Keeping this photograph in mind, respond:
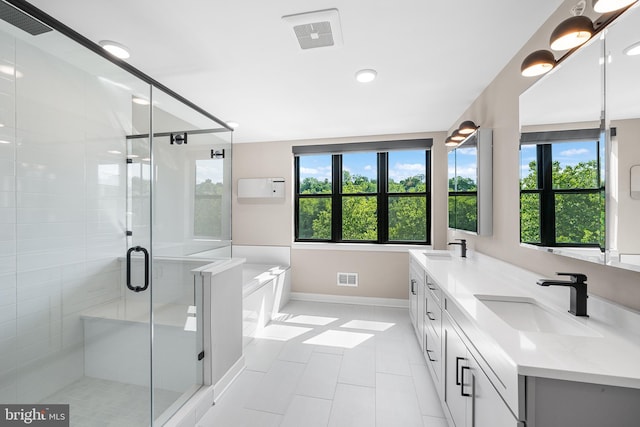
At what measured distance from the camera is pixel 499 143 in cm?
218

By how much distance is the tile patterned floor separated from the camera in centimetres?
179

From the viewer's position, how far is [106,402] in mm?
1572

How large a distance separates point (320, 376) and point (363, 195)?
2602 mm

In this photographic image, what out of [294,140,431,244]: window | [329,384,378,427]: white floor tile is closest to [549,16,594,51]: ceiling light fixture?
[329,384,378,427]: white floor tile

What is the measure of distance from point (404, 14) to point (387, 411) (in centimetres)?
252

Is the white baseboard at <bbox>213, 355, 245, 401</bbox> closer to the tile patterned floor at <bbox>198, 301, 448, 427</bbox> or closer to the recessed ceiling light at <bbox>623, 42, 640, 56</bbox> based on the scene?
the tile patterned floor at <bbox>198, 301, 448, 427</bbox>

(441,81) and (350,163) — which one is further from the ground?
(441,81)

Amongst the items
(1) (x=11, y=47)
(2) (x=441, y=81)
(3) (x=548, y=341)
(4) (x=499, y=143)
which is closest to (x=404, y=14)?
(2) (x=441, y=81)

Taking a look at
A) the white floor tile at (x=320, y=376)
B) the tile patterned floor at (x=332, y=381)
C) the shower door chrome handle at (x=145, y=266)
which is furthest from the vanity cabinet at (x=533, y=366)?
the shower door chrome handle at (x=145, y=266)

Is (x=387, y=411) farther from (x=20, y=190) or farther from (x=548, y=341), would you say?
(x=20, y=190)

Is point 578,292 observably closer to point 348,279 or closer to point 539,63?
point 539,63

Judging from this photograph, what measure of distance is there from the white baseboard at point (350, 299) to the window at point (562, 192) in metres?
2.39

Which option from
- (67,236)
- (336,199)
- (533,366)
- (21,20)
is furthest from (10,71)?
(336,199)

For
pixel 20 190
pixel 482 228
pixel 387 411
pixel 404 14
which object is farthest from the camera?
pixel 482 228
